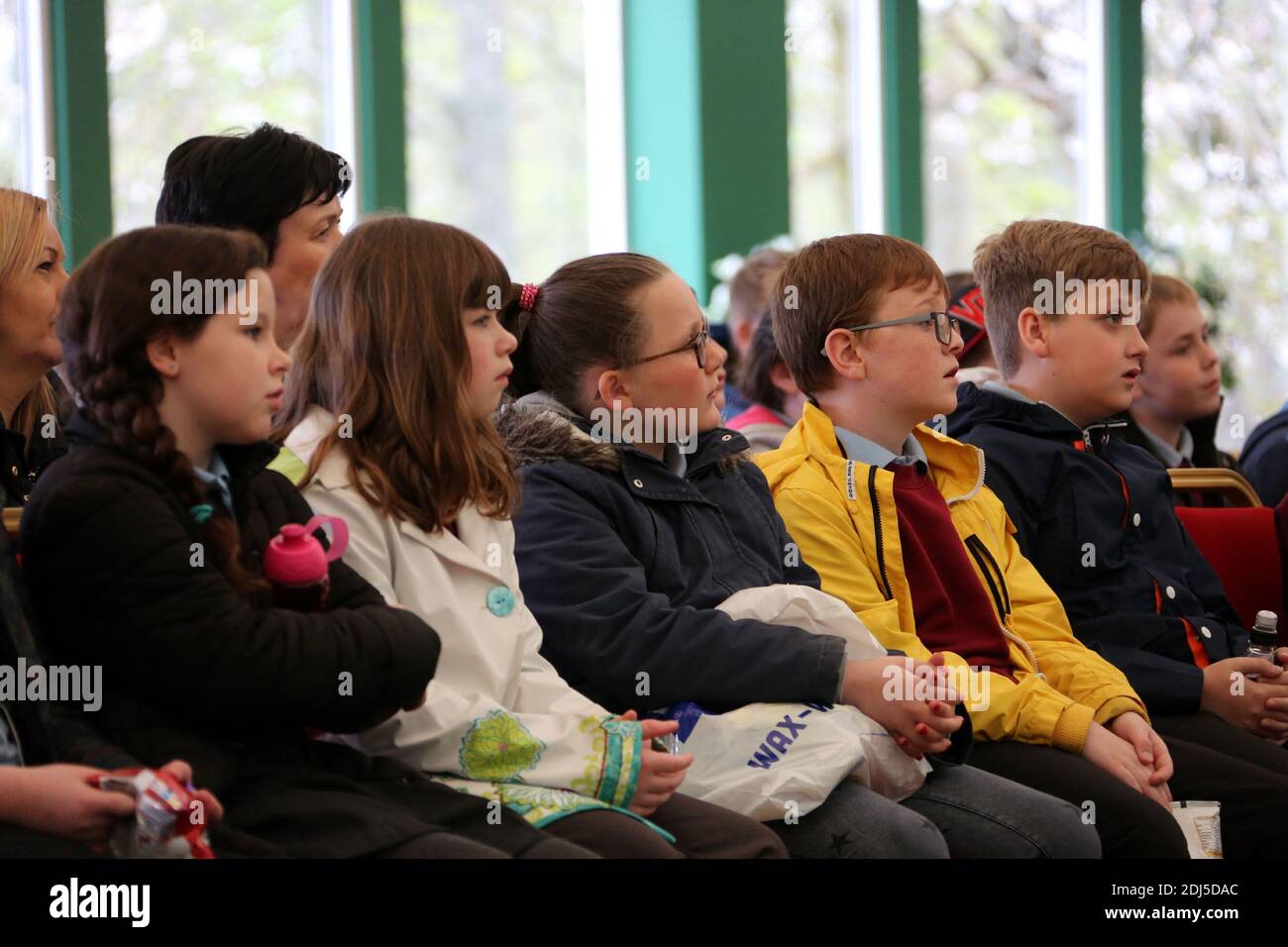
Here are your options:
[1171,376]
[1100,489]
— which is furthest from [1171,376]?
[1100,489]

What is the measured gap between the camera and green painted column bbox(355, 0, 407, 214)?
5734 mm

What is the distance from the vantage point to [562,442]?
7.68 ft

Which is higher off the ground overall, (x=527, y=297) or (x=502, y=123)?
(x=502, y=123)

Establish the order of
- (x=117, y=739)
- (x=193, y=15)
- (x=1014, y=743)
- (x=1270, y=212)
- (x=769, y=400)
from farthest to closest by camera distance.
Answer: (x=1270, y=212)
(x=193, y=15)
(x=769, y=400)
(x=1014, y=743)
(x=117, y=739)

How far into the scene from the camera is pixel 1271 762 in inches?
103

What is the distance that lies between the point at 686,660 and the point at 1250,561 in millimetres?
1598

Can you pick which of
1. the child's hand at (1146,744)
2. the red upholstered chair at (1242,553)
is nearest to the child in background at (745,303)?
the red upholstered chair at (1242,553)

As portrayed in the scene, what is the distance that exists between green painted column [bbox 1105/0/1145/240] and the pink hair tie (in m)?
6.24

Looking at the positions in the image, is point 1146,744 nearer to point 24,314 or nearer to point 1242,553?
point 1242,553

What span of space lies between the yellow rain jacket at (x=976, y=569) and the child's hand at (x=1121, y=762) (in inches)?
0.8

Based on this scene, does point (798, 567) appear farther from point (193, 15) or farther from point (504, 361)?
point (193, 15)

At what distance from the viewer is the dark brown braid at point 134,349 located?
5.56ft

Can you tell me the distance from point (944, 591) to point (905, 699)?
16.9 inches
